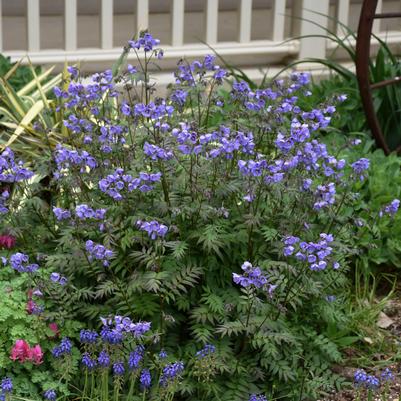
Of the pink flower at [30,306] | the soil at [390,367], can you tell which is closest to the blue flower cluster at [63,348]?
the pink flower at [30,306]

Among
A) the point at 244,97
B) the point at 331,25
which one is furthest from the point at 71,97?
the point at 331,25

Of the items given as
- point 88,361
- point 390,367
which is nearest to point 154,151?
point 88,361

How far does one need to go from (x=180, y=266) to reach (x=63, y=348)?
518 millimetres

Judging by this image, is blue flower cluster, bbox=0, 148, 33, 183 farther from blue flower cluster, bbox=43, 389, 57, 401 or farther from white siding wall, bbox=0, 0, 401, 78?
white siding wall, bbox=0, 0, 401, 78

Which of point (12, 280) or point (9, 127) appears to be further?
point (9, 127)

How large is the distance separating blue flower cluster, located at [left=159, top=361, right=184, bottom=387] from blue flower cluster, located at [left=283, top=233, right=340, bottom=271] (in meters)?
0.52

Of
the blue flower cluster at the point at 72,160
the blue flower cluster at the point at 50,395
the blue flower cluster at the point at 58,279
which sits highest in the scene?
the blue flower cluster at the point at 72,160

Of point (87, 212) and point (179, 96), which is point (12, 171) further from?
point (179, 96)

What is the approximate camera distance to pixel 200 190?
355 centimetres

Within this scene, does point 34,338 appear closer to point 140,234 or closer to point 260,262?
point 140,234

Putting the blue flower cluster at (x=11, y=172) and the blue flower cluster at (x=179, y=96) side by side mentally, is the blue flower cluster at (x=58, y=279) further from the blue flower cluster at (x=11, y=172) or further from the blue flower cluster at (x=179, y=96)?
the blue flower cluster at (x=179, y=96)

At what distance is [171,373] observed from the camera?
3.15 m

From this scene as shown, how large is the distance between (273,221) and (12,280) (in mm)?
954

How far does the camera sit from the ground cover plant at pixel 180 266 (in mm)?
3395
